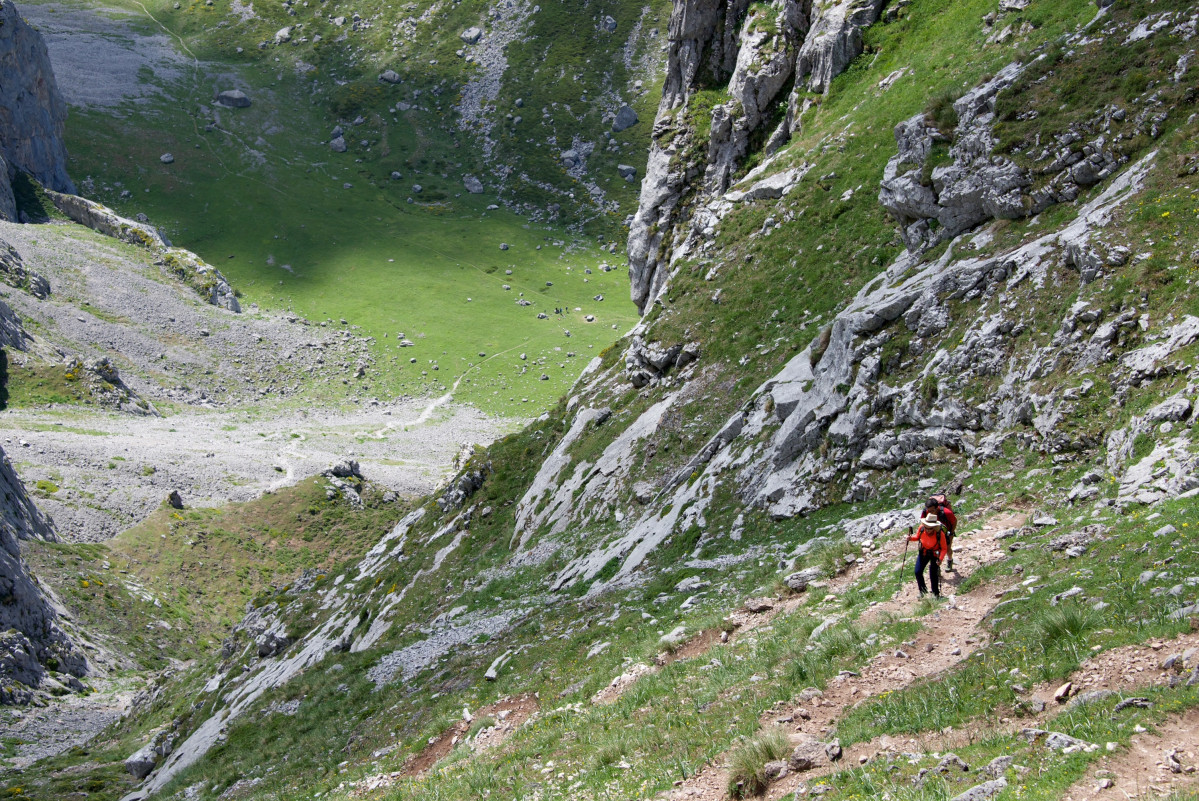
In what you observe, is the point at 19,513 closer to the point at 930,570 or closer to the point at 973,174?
the point at 930,570

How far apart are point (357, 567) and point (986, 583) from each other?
40244 mm

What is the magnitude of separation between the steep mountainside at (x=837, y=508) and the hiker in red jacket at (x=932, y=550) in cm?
43

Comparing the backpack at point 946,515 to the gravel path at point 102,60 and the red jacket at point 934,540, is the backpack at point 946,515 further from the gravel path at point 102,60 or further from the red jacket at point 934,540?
the gravel path at point 102,60

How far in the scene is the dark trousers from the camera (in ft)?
47.0

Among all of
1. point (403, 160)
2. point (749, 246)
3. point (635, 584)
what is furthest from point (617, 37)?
point (635, 584)

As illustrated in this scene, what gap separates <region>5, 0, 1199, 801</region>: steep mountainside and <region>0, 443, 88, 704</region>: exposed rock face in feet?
29.5

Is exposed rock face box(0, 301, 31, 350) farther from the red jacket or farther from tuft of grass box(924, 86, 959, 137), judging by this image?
the red jacket

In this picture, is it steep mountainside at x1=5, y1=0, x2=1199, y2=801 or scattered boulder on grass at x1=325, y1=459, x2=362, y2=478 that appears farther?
scattered boulder on grass at x1=325, y1=459, x2=362, y2=478

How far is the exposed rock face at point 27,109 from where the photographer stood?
13762 centimetres

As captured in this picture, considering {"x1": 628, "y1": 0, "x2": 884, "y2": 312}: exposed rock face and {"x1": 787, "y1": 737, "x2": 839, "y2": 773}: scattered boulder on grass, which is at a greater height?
{"x1": 628, "y1": 0, "x2": 884, "y2": 312}: exposed rock face

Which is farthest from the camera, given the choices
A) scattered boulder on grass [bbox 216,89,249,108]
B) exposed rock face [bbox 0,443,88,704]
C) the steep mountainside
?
scattered boulder on grass [bbox 216,89,249,108]

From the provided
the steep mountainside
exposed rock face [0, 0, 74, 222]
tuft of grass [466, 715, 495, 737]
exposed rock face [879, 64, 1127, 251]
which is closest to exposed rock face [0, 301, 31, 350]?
exposed rock face [0, 0, 74, 222]

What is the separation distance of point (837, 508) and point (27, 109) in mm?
178480

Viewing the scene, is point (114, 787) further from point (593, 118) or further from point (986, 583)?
point (593, 118)
